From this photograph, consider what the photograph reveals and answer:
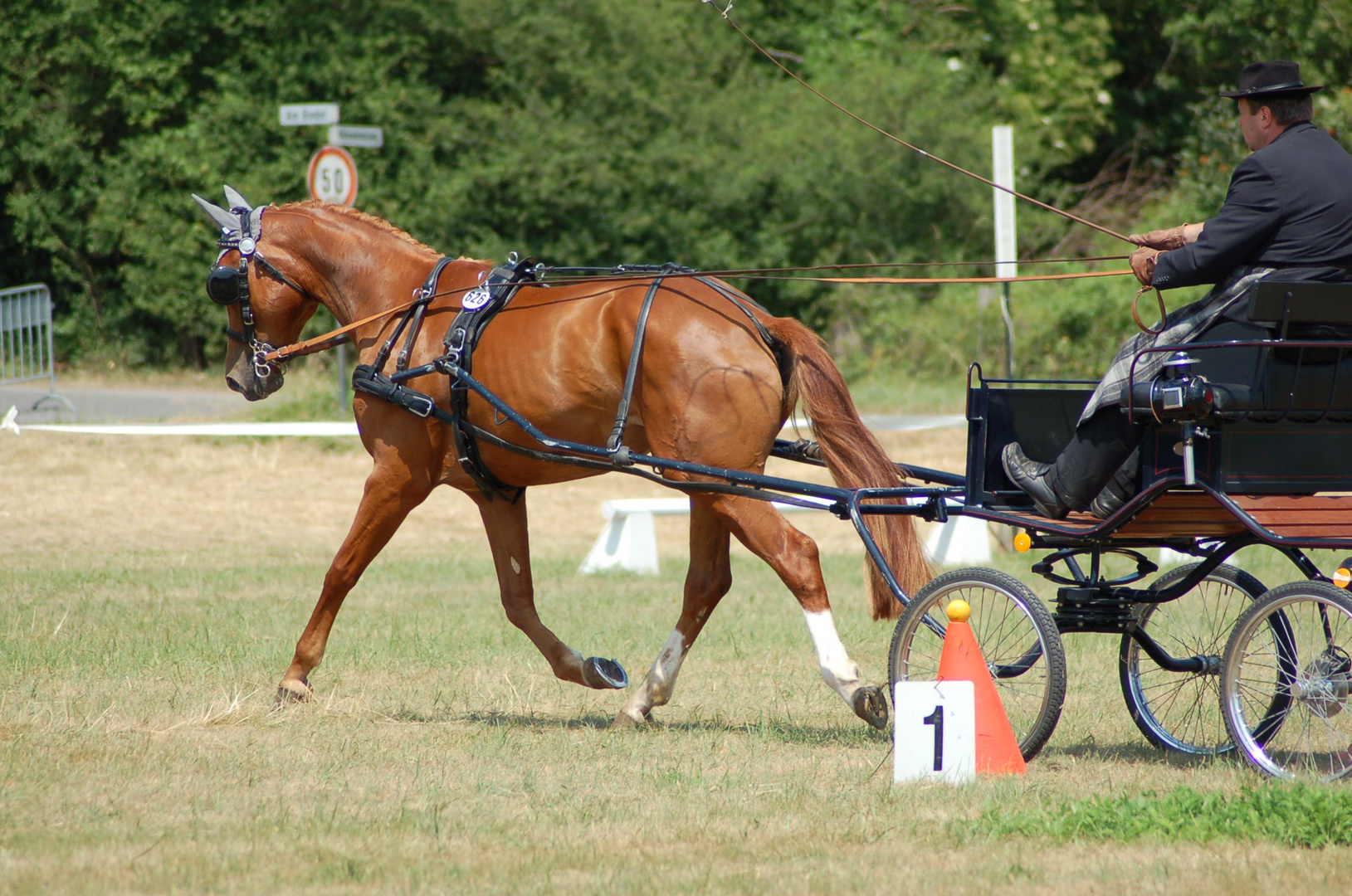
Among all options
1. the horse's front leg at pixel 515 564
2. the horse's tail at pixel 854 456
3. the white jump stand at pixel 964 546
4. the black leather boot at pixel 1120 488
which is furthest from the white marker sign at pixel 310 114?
the black leather boot at pixel 1120 488

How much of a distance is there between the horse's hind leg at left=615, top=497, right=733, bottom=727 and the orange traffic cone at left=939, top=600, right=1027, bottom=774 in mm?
1440

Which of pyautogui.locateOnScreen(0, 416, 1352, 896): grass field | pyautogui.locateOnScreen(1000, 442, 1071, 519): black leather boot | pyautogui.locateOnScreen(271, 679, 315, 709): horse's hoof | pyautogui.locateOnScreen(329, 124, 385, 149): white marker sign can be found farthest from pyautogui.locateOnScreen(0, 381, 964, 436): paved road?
A: pyautogui.locateOnScreen(1000, 442, 1071, 519): black leather boot

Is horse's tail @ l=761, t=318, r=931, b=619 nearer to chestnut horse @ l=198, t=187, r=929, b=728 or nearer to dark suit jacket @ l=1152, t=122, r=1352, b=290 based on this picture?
chestnut horse @ l=198, t=187, r=929, b=728

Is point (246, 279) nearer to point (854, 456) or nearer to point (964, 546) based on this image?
point (854, 456)

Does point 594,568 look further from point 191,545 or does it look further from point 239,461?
point 239,461

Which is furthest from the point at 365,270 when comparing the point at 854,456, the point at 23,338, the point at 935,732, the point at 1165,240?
the point at 23,338

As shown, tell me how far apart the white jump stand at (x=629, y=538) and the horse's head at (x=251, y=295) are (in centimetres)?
393

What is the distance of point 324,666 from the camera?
6.90 m

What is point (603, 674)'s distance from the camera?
604cm

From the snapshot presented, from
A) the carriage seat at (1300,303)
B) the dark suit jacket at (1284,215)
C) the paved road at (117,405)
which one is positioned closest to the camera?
the carriage seat at (1300,303)

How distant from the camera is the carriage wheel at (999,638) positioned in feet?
15.5

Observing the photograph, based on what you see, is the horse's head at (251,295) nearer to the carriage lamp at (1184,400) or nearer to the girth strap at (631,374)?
the girth strap at (631,374)

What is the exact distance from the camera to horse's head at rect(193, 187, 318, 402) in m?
6.38

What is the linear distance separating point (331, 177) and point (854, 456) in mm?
8336
